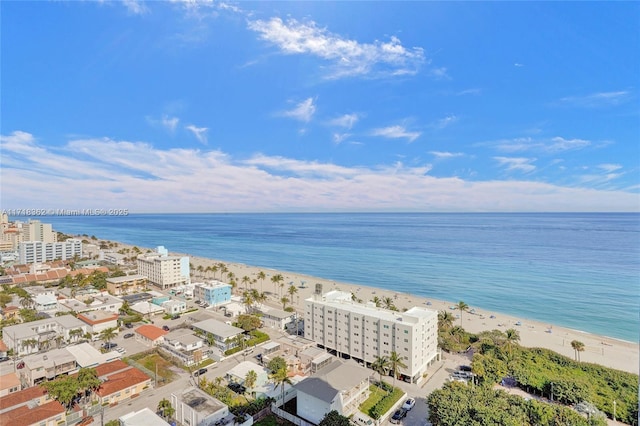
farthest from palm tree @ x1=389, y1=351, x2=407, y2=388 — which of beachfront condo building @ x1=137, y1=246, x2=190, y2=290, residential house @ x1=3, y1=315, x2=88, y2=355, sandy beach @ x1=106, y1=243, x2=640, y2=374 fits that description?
beachfront condo building @ x1=137, y1=246, x2=190, y2=290

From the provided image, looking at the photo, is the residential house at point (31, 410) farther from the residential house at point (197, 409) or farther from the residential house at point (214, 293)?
the residential house at point (214, 293)

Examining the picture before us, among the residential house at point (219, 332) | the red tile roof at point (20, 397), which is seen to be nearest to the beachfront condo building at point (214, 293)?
the residential house at point (219, 332)

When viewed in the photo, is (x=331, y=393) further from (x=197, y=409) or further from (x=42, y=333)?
(x=42, y=333)

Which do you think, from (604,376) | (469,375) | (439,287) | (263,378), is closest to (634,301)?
(439,287)

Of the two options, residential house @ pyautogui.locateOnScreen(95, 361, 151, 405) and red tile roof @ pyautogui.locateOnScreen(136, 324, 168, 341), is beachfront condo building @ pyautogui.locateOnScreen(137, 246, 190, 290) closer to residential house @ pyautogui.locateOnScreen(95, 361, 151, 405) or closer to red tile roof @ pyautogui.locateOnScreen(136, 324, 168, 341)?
red tile roof @ pyautogui.locateOnScreen(136, 324, 168, 341)

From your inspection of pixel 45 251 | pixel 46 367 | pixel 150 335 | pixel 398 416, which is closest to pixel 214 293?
pixel 150 335

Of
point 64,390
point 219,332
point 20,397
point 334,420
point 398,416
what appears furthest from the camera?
point 219,332

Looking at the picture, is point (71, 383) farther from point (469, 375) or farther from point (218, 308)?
point (469, 375)
